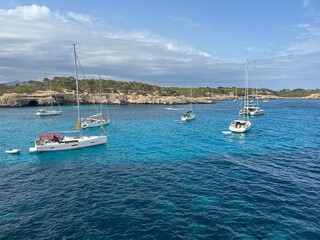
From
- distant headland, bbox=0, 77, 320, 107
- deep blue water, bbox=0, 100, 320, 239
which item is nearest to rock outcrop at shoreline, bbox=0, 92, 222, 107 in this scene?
distant headland, bbox=0, 77, 320, 107

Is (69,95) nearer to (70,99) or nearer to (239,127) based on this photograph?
(70,99)

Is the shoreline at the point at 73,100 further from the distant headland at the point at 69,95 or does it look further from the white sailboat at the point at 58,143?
the white sailboat at the point at 58,143

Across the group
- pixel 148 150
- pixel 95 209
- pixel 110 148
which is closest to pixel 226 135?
pixel 148 150

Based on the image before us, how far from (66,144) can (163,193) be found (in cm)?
2496

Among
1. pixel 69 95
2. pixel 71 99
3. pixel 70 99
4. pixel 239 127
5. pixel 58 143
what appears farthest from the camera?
pixel 69 95

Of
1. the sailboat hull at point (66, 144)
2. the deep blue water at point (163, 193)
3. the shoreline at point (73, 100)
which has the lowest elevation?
the deep blue water at point (163, 193)

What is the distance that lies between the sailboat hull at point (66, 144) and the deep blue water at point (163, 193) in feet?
3.95

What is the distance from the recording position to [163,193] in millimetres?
25688

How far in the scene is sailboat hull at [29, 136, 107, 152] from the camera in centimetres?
4316

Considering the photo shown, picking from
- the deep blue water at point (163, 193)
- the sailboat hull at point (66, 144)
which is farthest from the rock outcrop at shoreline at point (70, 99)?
the deep blue water at point (163, 193)

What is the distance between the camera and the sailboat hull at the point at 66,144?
43156mm

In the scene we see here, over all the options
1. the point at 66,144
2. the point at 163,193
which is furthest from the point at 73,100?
the point at 163,193

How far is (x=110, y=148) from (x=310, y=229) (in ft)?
110

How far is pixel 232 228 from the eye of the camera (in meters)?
19.4
